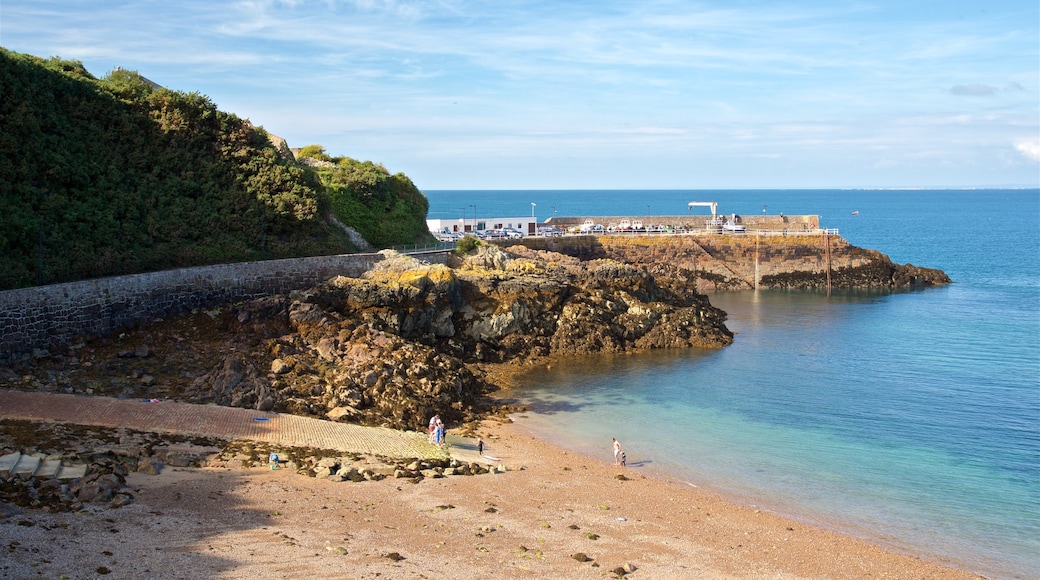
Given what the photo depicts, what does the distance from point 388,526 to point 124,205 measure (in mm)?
20580

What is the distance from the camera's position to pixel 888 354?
38.9 meters

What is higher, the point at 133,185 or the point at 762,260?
the point at 133,185

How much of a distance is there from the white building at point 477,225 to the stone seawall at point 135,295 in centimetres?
3103

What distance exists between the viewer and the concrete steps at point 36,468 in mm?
16672

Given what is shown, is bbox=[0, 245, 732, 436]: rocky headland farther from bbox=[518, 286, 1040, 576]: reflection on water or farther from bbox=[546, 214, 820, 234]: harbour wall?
bbox=[546, 214, 820, 234]: harbour wall

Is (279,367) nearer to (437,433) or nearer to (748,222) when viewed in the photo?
(437,433)

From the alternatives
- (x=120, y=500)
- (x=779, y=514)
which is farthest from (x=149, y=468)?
(x=779, y=514)

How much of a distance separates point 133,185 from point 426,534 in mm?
22793

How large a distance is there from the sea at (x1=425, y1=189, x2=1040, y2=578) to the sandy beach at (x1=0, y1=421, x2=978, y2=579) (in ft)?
5.97

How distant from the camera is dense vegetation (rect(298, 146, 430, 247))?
4138 centimetres

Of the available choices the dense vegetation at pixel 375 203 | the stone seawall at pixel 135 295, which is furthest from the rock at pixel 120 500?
the dense vegetation at pixel 375 203

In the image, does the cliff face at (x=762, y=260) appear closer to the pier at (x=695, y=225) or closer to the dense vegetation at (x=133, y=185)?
the pier at (x=695, y=225)

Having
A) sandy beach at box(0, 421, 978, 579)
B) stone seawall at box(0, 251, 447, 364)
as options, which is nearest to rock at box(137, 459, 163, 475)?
sandy beach at box(0, 421, 978, 579)

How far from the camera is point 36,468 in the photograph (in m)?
17.0
